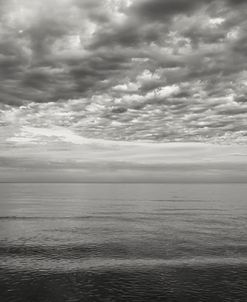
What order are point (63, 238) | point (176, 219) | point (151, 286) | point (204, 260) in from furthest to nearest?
point (176, 219), point (63, 238), point (204, 260), point (151, 286)

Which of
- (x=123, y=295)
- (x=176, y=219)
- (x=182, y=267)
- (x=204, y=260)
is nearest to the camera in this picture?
(x=123, y=295)

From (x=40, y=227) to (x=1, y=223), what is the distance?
10.9 meters

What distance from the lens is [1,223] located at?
73.6 metres

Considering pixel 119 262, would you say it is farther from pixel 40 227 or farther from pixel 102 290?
pixel 40 227

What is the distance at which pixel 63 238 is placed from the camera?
5759cm

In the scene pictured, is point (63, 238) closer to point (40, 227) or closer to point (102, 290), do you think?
point (40, 227)

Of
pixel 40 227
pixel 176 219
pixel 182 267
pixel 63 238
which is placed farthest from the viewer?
pixel 176 219

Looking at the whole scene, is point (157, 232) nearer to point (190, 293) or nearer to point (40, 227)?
point (40, 227)

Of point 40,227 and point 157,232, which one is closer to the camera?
point 157,232

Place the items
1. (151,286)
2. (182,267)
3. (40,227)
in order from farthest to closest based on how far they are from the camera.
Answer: (40,227) → (182,267) → (151,286)

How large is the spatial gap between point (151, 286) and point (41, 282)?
460 inches

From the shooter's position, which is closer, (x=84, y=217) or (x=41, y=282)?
(x=41, y=282)

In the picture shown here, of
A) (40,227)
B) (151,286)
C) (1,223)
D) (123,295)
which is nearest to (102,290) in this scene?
(123,295)

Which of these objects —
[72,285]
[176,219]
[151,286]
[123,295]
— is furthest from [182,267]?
[176,219]
